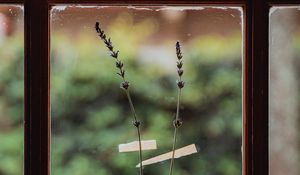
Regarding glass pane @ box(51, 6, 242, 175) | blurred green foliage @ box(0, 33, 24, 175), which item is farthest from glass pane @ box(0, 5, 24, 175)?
glass pane @ box(51, 6, 242, 175)

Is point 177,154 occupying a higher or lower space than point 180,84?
lower

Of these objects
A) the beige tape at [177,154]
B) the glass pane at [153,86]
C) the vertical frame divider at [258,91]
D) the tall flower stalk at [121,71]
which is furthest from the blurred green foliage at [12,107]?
the vertical frame divider at [258,91]

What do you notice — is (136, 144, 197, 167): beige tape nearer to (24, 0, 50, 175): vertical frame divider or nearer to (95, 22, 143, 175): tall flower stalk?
(95, 22, 143, 175): tall flower stalk

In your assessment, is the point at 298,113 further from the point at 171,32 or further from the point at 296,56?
the point at 171,32

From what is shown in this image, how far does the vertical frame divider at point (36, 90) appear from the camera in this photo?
1731 millimetres

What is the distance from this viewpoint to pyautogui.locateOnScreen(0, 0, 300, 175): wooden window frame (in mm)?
1734

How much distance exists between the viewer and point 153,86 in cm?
180

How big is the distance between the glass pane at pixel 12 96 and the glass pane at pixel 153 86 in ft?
0.53

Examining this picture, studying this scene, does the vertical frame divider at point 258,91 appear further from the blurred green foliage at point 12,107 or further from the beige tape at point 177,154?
the blurred green foliage at point 12,107

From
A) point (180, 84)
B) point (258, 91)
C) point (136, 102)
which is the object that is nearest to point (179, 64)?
point (180, 84)

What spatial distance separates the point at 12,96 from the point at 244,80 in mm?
937

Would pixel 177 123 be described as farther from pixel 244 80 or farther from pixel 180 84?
pixel 244 80

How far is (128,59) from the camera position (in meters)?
1.81

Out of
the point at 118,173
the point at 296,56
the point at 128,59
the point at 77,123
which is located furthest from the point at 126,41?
the point at 296,56
